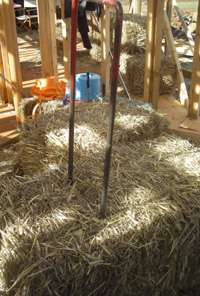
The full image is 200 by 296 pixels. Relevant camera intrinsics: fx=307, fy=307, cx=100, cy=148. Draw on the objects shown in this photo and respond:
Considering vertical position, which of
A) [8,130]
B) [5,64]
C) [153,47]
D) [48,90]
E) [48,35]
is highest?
[48,35]

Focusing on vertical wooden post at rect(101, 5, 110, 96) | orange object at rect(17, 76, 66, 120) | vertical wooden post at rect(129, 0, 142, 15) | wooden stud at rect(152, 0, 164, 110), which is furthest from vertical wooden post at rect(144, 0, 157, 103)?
vertical wooden post at rect(129, 0, 142, 15)

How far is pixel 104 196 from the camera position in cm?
165

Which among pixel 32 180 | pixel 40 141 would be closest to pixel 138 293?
pixel 32 180

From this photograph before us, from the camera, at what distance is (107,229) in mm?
1628

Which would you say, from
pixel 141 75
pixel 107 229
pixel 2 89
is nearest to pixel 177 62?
pixel 141 75

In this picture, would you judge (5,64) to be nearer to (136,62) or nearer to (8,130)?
(8,130)

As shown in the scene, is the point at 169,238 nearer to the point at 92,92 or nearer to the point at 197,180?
the point at 197,180

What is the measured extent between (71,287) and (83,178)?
70cm

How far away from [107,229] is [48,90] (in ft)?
9.70

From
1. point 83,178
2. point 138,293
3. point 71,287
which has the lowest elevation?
point 138,293

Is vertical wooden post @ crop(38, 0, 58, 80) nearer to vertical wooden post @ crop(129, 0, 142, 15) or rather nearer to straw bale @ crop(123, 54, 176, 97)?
straw bale @ crop(123, 54, 176, 97)

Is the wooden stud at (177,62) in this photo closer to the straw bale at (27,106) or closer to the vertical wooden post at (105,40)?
the vertical wooden post at (105,40)

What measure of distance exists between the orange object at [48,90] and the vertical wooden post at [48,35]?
0.73ft

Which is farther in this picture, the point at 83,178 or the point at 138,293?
the point at 83,178
